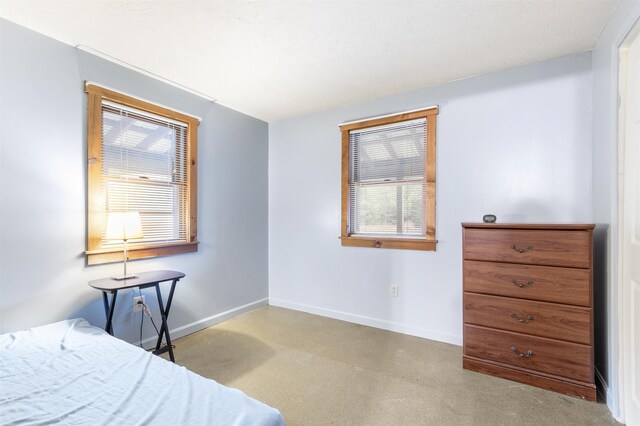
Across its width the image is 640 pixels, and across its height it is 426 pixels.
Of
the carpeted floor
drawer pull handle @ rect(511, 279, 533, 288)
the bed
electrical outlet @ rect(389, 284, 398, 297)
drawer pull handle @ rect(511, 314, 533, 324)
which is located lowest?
the carpeted floor

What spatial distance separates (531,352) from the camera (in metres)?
1.95

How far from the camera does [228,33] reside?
6.41 ft

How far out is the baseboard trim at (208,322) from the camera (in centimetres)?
268

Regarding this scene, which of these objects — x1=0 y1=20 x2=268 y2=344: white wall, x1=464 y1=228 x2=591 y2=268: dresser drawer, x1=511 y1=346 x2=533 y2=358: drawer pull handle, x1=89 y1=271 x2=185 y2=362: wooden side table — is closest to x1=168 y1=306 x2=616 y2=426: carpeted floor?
x1=511 y1=346 x2=533 y2=358: drawer pull handle

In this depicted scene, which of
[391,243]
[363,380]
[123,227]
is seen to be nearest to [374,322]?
[391,243]

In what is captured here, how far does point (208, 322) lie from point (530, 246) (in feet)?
9.41

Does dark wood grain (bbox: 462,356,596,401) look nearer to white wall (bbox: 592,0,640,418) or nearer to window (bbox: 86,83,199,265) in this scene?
white wall (bbox: 592,0,640,418)

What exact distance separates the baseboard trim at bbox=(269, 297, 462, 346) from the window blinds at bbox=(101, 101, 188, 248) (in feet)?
4.90

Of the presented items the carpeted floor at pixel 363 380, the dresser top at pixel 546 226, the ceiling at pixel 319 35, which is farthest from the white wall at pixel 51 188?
the dresser top at pixel 546 226

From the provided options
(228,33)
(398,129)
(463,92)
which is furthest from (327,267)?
(228,33)

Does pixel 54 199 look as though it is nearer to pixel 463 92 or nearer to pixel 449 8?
pixel 449 8

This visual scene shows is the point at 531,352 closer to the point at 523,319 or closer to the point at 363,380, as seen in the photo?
the point at 523,319

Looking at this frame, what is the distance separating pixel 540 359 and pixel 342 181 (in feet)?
7.20

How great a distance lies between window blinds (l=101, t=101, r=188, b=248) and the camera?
→ 232 centimetres
